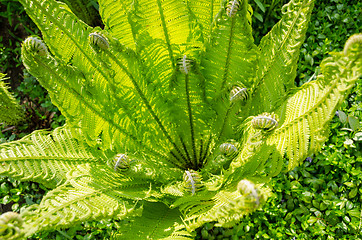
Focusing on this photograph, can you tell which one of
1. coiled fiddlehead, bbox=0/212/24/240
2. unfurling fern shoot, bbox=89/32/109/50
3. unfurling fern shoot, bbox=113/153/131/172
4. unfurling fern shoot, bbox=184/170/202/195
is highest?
unfurling fern shoot, bbox=89/32/109/50

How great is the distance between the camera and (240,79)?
126cm

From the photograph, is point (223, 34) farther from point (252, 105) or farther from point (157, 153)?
point (157, 153)

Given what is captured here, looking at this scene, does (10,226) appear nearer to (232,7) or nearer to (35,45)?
(35,45)

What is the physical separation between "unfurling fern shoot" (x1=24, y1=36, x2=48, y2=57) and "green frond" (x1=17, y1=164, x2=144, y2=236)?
0.44m

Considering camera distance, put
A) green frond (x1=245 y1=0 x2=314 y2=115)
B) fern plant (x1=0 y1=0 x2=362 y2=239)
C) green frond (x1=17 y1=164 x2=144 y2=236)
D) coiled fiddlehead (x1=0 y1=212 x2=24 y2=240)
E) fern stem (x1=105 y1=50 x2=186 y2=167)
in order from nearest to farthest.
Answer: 1. coiled fiddlehead (x1=0 y1=212 x2=24 y2=240)
2. green frond (x1=17 y1=164 x2=144 y2=236)
3. fern plant (x1=0 y1=0 x2=362 y2=239)
4. green frond (x1=245 y1=0 x2=314 y2=115)
5. fern stem (x1=105 y1=50 x2=186 y2=167)

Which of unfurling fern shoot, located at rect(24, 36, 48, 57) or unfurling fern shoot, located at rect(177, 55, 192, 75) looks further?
unfurling fern shoot, located at rect(177, 55, 192, 75)

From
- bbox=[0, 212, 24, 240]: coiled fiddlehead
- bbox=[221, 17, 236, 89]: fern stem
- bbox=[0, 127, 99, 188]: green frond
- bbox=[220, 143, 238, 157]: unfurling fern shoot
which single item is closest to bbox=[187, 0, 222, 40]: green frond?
bbox=[221, 17, 236, 89]: fern stem

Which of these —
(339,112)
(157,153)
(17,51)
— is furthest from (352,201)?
(17,51)

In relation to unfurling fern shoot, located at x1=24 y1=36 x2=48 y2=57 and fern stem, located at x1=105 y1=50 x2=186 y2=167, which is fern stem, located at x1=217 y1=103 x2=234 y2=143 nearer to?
fern stem, located at x1=105 y1=50 x2=186 y2=167

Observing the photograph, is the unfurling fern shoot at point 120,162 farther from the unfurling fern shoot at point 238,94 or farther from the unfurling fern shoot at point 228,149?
the unfurling fern shoot at point 238,94

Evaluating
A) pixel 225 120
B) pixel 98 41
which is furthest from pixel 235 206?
pixel 98 41

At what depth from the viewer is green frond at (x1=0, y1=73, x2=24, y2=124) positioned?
1.64 metres

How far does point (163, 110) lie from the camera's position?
56.5 inches

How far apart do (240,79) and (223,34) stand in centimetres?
23
